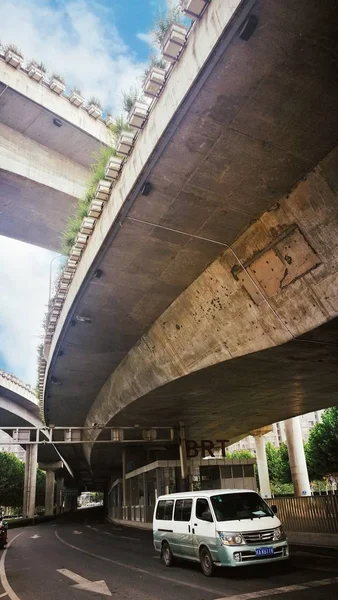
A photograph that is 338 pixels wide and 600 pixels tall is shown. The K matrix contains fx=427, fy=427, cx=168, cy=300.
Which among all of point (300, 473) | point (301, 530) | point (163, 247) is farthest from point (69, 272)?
point (300, 473)

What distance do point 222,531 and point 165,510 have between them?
3639 mm

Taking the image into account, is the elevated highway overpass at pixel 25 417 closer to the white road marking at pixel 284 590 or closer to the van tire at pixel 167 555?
the van tire at pixel 167 555

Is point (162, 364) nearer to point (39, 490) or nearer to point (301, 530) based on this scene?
point (301, 530)

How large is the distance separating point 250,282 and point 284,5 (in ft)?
20.1

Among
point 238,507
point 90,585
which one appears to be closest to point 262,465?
point 238,507

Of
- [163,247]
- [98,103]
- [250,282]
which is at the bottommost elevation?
[250,282]

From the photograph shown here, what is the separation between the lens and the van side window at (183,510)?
37.1 feet

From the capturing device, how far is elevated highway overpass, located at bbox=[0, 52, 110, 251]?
19.4 m

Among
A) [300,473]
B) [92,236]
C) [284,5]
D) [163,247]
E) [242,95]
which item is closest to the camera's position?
[284,5]

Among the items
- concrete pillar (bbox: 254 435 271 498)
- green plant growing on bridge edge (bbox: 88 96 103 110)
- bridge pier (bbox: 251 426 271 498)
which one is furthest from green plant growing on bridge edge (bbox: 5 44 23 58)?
concrete pillar (bbox: 254 435 271 498)

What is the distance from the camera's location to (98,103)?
73.9 feet

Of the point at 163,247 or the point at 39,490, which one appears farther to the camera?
the point at 39,490

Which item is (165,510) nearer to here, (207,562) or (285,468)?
(207,562)

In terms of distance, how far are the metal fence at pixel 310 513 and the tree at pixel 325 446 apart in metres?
33.1
